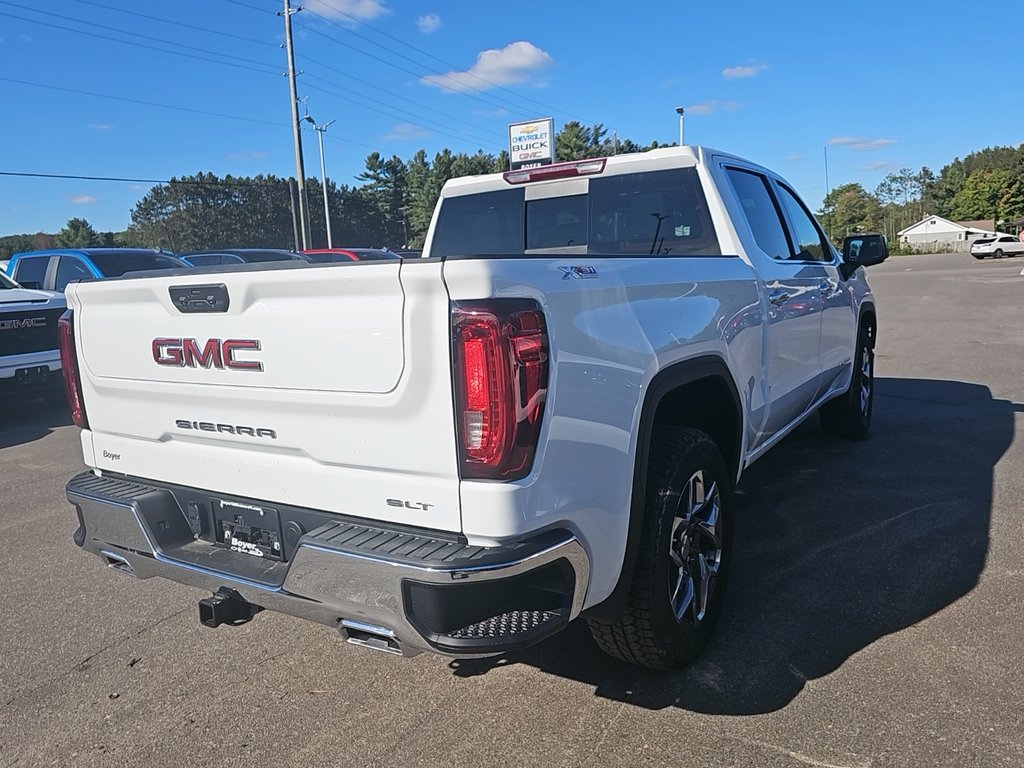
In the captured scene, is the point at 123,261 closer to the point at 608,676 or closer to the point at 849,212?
the point at 608,676

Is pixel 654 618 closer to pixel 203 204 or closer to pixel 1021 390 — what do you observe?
pixel 1021 390

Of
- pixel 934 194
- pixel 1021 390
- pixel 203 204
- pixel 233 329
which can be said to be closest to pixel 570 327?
pixel 233 329

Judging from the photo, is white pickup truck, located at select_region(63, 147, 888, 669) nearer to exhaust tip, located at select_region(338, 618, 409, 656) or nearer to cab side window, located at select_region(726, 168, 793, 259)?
exhaust tip, located at select_region(338, 618, 409, 656)

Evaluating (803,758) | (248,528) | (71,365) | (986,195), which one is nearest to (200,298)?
(248,528)

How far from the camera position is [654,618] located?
266cm

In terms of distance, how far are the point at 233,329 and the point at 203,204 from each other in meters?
80.7

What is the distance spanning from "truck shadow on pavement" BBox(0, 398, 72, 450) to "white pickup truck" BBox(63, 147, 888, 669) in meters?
5.95

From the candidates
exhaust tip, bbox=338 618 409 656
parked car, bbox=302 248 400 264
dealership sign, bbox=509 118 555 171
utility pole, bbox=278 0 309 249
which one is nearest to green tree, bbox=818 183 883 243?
dealership sign, bbox=509 118 555 171

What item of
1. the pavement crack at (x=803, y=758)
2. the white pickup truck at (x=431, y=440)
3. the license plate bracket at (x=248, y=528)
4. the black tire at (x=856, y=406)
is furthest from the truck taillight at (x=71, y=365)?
the black tire at (x=856, y=406)

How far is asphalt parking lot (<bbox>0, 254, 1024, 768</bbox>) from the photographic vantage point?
256 centimetres

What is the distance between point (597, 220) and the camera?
13.8 feet

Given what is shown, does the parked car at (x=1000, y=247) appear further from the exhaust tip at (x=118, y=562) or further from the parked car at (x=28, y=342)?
the exhaust tip at (x=118, y=562)

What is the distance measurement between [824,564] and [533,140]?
105 feet

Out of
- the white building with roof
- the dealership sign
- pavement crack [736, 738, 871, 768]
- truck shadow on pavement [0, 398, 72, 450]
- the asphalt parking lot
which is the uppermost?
the dealership sign
